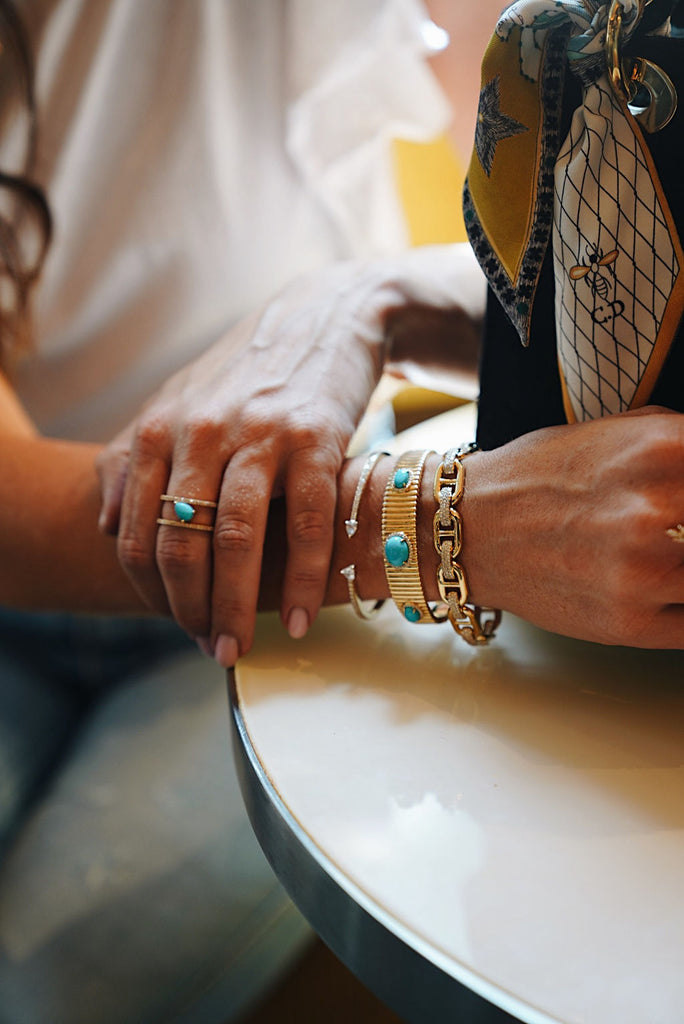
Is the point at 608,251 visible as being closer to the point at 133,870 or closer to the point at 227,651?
the point at 227,651

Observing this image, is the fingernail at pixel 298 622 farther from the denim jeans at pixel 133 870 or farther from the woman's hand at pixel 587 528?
the denim jeans at pixel 133 870

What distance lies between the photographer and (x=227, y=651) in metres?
0.39

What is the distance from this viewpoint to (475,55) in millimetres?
795

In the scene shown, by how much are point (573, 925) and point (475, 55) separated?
80cm

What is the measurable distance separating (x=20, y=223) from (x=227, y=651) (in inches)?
20.5

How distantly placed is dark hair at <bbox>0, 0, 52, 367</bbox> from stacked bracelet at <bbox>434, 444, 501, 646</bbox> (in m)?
0.50

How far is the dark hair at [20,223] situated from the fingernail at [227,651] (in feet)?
1.51

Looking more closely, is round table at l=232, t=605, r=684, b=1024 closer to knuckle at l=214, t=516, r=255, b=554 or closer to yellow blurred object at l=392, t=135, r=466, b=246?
knuckle at l=214, t=516, r=255, b=554

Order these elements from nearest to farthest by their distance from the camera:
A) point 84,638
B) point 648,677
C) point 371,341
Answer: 1. point 648,677
2. point 371,341
3. point 84,638

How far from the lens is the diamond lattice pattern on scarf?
29 centimetres

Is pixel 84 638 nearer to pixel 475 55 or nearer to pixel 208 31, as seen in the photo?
pixel 208 31

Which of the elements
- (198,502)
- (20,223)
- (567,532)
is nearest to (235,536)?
(198,502)

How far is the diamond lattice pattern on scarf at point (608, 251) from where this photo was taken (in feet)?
0.95

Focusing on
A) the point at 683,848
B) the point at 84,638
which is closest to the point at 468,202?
the point at 683,848
